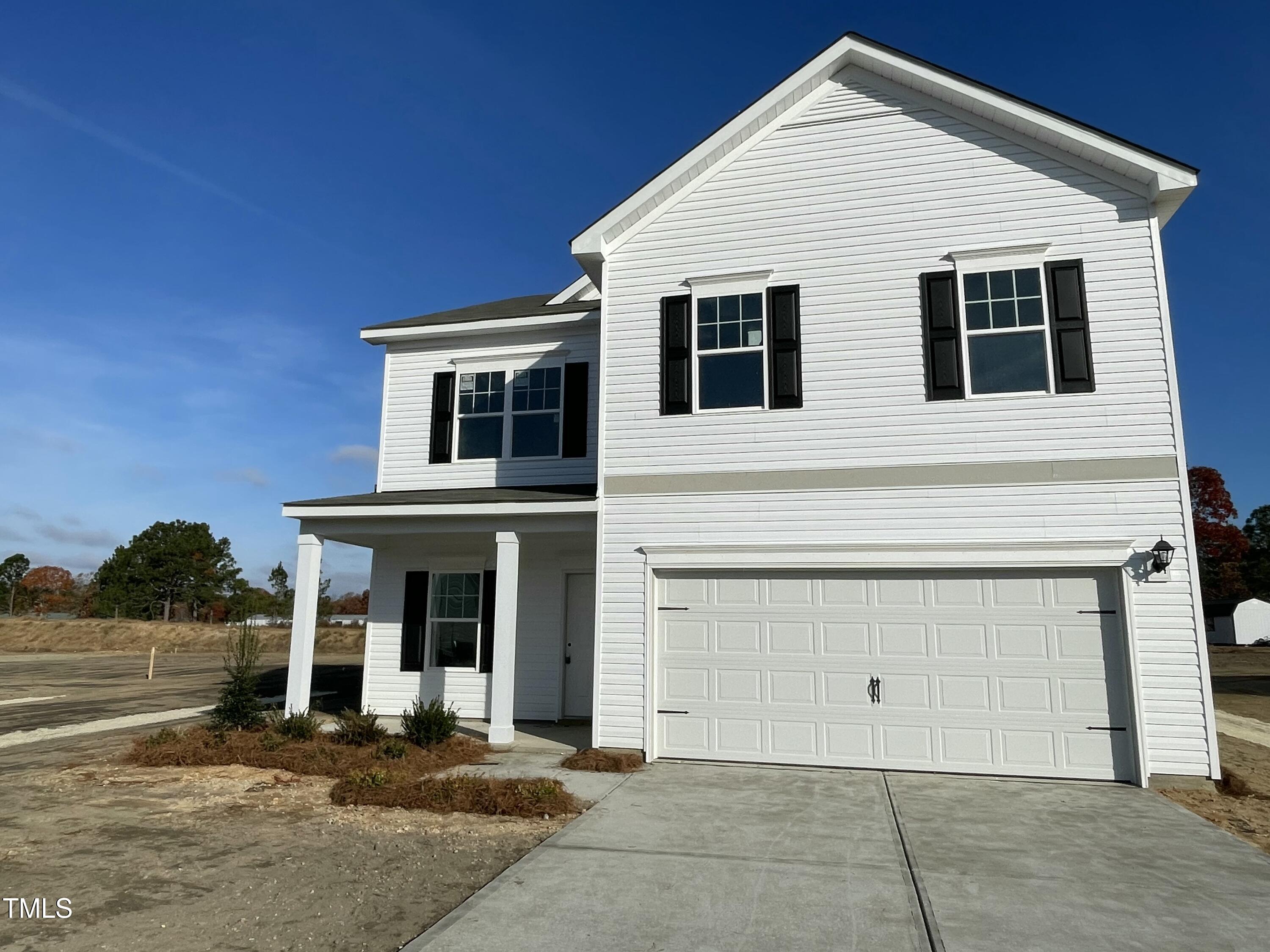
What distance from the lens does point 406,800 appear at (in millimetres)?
7367

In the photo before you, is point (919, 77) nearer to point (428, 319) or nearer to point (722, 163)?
point (722, 163)

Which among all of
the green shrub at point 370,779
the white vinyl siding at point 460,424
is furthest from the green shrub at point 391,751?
the white vinyl siding at point 460,424

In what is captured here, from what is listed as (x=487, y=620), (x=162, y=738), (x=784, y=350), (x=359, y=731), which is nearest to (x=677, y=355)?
(x=784, y=350)

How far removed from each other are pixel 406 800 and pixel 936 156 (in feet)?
31.5

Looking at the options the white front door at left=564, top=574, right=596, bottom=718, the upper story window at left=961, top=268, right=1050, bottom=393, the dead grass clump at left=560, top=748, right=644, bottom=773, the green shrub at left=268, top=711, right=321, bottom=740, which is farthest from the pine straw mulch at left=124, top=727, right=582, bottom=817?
the upper story window at left=961, top=268, right=1050, bottom=393

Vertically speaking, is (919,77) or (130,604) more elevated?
(919,77)

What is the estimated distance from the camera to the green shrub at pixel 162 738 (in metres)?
9.55

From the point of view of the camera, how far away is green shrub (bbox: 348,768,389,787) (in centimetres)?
774

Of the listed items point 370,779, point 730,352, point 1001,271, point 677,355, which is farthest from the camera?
point 677,355

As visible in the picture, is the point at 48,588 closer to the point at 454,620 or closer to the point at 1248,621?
the point at 454,620

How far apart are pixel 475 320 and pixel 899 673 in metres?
8.77

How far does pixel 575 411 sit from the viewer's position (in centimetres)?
1301

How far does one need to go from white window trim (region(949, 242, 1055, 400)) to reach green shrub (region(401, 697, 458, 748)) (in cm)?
755

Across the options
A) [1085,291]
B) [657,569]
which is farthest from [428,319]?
[1085,291]
